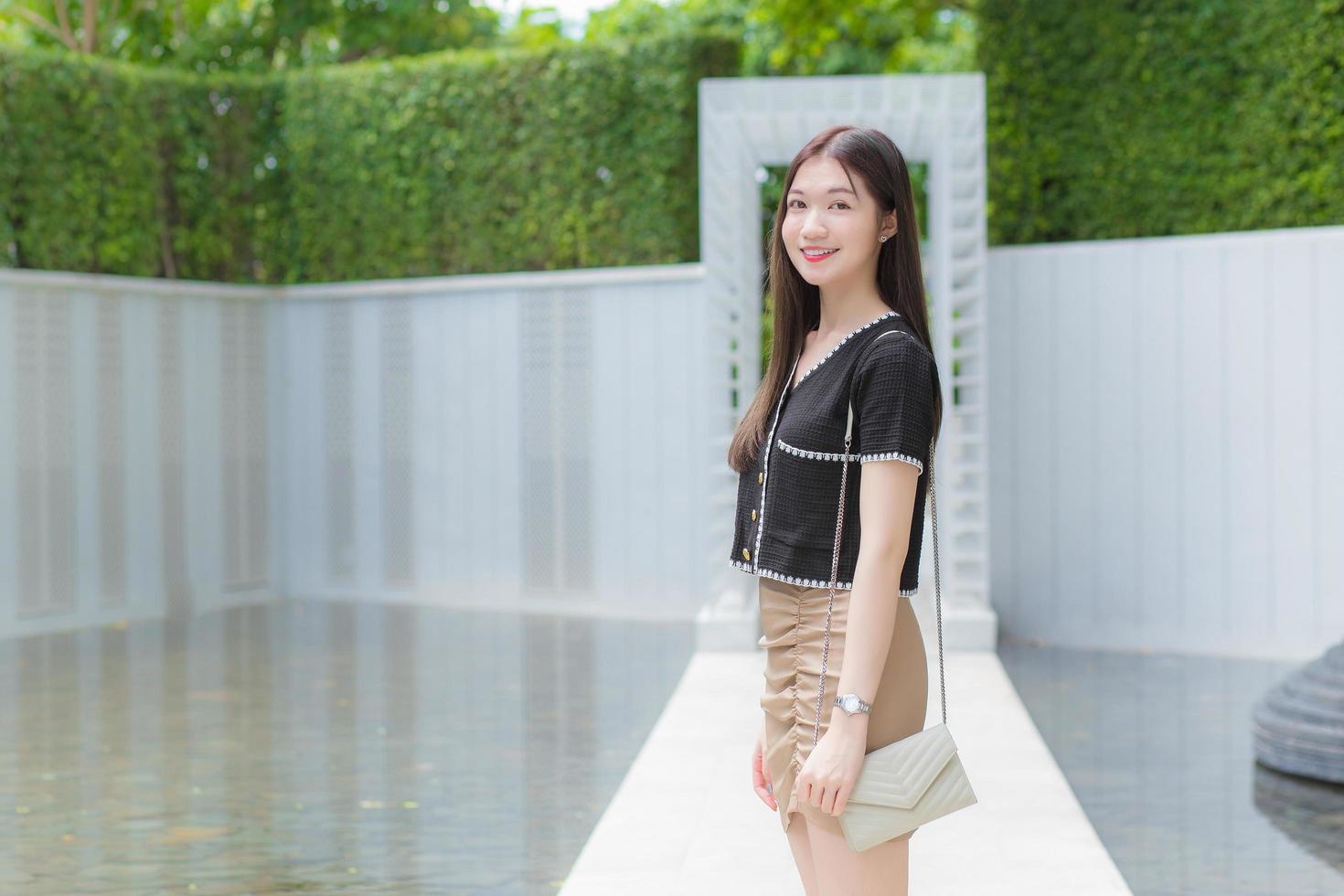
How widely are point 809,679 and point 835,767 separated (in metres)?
0.16

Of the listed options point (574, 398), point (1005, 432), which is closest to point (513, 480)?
point (574, 398)

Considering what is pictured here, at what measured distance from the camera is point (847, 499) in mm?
2061

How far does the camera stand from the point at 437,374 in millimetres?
10305

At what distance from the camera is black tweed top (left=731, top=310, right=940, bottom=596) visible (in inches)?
78.4

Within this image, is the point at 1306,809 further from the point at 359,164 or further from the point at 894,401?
the point at 359,164

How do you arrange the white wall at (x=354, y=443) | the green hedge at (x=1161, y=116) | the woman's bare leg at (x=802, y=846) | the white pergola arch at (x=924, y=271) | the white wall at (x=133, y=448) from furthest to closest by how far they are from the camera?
the white wall at (x=354, y=443) → the white wall at (x=133, y=448) → the green hedge at (x=1161, y=116) → the white pergola arch at (x=924, y=271) → the woman's bare leg at (x=802, y=846)

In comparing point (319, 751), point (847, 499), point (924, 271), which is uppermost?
point (924, 271)

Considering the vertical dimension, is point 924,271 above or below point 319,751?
above

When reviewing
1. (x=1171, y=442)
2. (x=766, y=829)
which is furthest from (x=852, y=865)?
(x=1171, y=442)

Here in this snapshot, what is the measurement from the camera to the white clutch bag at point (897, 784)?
78.1 inches

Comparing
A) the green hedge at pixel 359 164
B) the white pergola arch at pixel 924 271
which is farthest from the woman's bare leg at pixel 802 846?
the green hedge at pixel 359 164

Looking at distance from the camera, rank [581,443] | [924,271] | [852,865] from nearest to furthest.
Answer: [852,865], [924,271], [581,443]

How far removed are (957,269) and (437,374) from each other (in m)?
4.42

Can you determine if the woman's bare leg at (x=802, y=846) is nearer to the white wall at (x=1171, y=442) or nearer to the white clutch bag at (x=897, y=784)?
the white clutch bag at (x=897, y=784)
